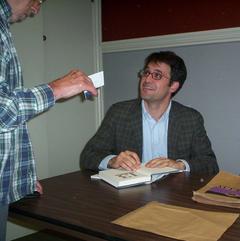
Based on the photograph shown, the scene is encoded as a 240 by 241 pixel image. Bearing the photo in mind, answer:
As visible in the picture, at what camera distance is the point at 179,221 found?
1.23 metres

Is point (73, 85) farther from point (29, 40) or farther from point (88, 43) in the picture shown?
point (88, 43)

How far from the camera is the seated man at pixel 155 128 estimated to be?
2.31 m

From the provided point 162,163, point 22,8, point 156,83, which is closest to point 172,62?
point 156,83

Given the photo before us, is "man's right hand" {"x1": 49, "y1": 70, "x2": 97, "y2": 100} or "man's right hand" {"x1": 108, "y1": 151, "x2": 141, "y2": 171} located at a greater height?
"man's right hand" {"x1": 49, "y1": 70, "x2": 97, "y2": 100}

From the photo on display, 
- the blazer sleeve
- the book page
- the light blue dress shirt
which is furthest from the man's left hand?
the light blue dress shirt

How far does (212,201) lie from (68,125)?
1900mm

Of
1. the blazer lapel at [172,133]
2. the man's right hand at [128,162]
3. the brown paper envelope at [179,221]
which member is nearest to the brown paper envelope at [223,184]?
the brown paper envelope at [179,221]

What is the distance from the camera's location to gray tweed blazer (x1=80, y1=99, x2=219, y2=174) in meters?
2.30

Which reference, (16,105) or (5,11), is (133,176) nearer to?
(16,105)

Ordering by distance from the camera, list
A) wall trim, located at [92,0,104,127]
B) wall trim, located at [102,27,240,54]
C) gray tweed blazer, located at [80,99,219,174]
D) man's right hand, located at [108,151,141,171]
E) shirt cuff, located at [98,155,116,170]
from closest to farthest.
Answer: man's right hand, located at [108,151,141,171] < shirt cuff, located at [98,155,116,170] < gray tweed blazer, located at [80,99,219,174] < wall trim, located at [102,27,240,54] < wall trim, located at [92,0,104,127]

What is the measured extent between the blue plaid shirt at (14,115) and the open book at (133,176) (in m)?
0.45

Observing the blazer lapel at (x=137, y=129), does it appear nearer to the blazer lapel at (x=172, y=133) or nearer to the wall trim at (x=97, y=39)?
the blazer lapel at (x=172, y=133)

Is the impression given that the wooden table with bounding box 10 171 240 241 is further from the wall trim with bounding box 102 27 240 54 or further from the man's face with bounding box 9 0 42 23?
the wall trim with bounding box 102 27 240 54

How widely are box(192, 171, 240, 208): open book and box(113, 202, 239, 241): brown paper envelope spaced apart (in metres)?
0.12
